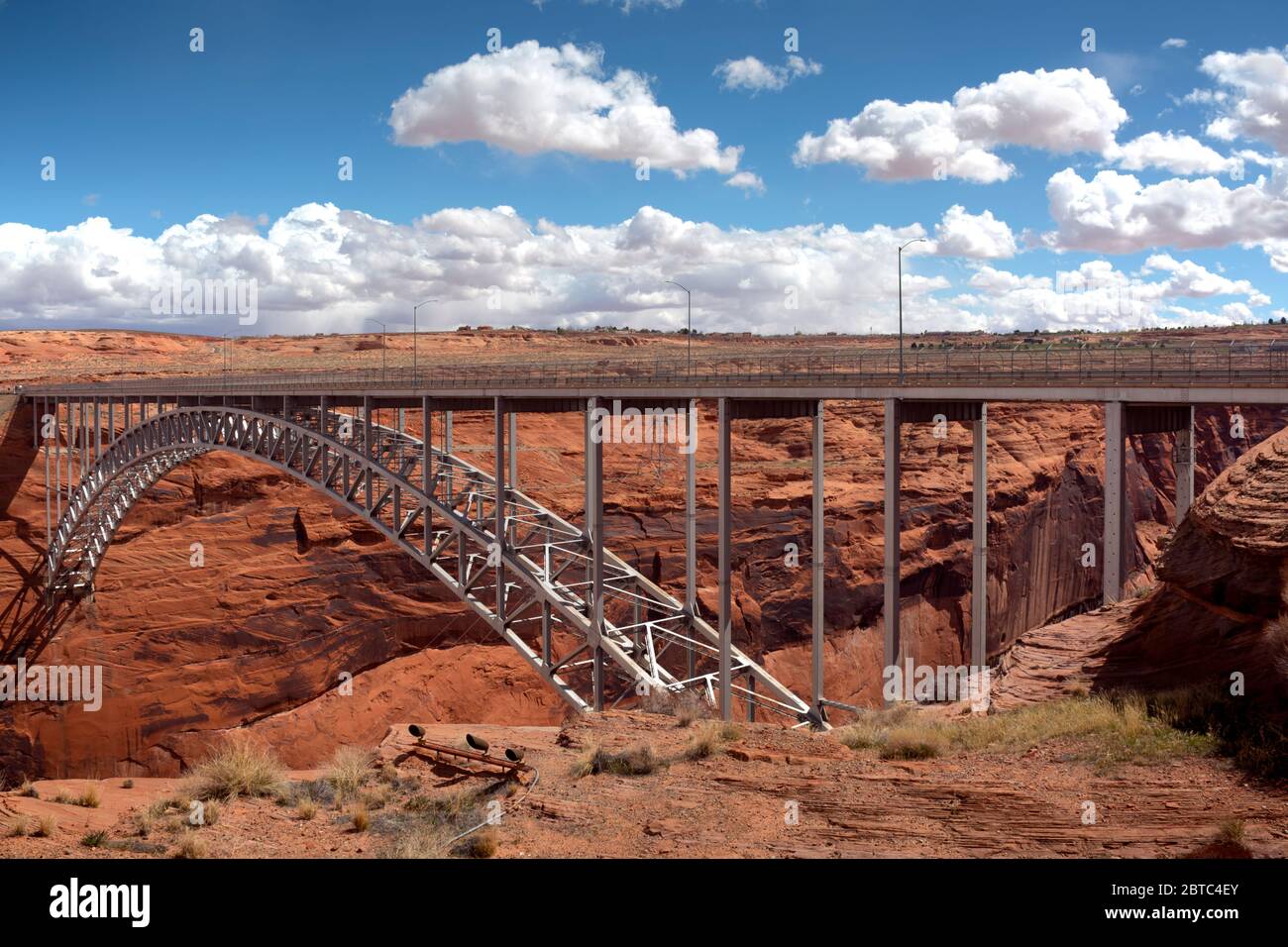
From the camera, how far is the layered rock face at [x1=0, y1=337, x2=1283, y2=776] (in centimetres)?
3628

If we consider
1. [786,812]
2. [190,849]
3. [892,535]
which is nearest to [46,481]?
[190,849]

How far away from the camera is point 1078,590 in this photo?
Result: 53656 millimetres

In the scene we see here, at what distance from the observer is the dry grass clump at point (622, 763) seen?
13.4 m

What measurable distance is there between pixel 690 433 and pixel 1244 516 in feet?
37.1

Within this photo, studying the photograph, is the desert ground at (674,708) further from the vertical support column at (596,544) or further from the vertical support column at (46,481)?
the vertical support column at (596,544)

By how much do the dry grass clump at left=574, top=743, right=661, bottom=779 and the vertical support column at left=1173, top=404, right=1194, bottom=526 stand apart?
8.26 metres

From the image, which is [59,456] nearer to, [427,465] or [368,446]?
[368,446]

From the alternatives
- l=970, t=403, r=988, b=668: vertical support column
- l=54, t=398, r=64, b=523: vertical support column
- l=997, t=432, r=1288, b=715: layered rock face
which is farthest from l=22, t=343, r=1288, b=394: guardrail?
l=54, t=398, r=64, b=523: vertical support column

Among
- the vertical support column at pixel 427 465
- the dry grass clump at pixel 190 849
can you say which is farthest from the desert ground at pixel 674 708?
the vertical support column at pixel 427 465

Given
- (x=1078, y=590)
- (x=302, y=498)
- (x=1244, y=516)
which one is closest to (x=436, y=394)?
(x=302, y=498)

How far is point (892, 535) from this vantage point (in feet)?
55.6

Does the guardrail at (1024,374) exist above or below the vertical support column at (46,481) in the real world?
above

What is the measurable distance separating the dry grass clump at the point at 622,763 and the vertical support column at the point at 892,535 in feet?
17.3

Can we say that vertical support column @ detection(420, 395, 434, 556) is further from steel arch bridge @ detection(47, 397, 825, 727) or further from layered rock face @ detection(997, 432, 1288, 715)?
layered rock face @ detection(997, 432, 1288, 715)
